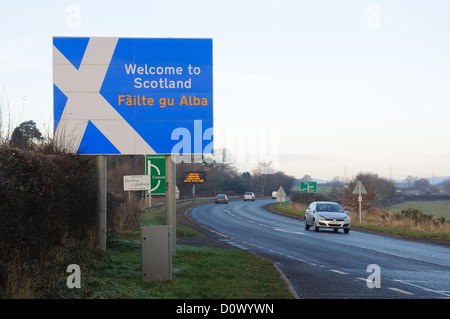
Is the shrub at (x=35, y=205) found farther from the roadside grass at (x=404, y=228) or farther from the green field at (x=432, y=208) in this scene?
the green field at (x=432, y=208)

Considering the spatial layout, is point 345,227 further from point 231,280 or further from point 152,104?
point 231,280

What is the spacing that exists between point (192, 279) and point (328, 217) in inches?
802

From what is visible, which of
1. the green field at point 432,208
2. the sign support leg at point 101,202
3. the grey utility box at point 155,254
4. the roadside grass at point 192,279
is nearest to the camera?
the roadside grass at point 192,279

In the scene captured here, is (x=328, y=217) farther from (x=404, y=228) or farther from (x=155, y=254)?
(x=155, y=254)

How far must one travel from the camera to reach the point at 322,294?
994 cm

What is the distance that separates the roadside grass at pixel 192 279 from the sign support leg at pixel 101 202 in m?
0.54

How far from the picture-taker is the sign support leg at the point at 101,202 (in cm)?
1416

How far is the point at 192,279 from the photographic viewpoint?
10578mm

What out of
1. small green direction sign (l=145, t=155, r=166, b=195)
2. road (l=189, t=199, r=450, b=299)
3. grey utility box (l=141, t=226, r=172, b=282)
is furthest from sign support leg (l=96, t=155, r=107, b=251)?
small green direction sign (l=145, t=155, r=166, b=195)

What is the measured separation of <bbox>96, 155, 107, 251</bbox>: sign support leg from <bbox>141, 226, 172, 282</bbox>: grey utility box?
4111 millimetres

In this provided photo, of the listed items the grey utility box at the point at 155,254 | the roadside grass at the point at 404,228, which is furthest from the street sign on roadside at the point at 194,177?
the grey utility box at the point at 155,254

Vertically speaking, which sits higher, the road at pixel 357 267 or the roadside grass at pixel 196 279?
the roadside grass at pixel 196 279

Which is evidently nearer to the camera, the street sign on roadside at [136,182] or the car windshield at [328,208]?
the street sign on roadside at [136,182]

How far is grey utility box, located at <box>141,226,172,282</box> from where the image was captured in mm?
10148
